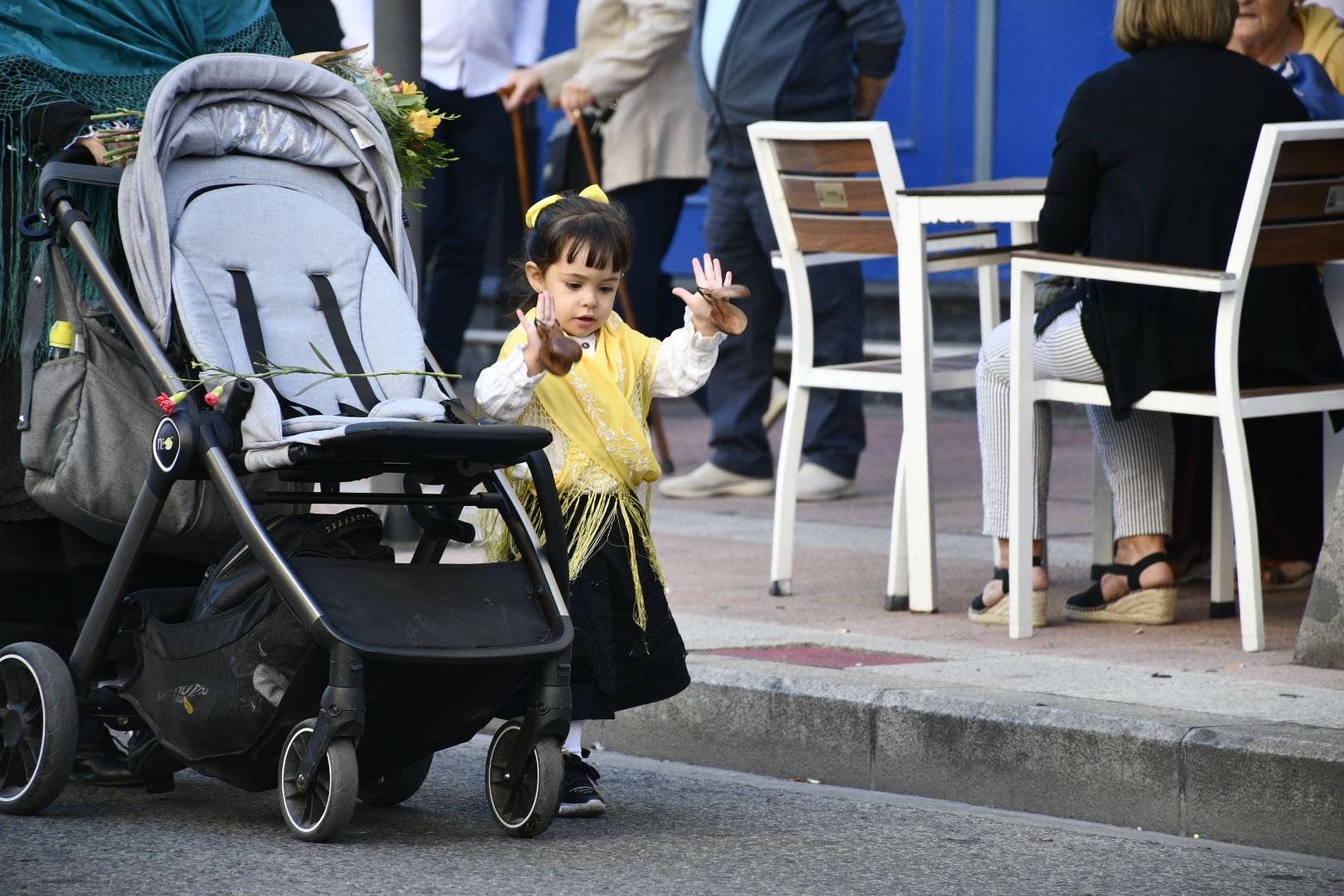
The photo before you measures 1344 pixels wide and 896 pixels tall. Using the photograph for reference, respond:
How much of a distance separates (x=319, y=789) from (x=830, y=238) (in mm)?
2766

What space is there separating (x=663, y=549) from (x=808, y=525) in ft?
2.15

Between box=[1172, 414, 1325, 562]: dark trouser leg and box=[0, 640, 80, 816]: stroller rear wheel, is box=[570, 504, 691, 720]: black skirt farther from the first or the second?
box=[1172, 414, 1325, 562]: dark trouser leg

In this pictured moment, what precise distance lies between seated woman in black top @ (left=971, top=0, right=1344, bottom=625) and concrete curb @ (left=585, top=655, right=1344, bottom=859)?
41.1 inches

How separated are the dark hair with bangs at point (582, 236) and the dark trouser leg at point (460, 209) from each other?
457 centimetres

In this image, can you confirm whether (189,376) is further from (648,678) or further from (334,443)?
(648,678)

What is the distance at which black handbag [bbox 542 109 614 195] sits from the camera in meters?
8.99

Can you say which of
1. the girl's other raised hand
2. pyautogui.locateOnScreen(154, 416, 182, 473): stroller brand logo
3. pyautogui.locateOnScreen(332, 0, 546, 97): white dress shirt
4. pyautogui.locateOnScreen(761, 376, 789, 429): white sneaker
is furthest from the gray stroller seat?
pyautogui.locateOnScreen(761, 376, 789, 429): white sneaker

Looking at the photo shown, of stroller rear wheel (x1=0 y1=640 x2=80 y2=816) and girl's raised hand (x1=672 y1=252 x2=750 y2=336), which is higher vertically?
girl's raised hand (x1=672 y1=252 x2=750 y2=336)

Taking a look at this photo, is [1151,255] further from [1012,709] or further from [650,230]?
[650,230]

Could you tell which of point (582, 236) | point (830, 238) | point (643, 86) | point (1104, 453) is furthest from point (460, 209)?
point (582, 236)

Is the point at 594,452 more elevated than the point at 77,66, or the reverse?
the point at 77,66

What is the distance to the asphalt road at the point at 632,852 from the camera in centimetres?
374

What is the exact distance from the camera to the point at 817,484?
8266 mm

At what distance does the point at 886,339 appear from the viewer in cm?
1107
